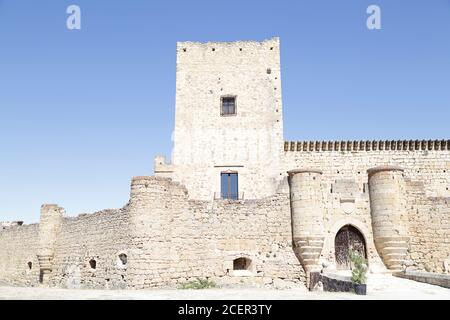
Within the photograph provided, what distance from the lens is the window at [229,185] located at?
2319cm

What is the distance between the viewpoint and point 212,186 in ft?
75.9

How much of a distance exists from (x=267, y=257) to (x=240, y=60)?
12548 mm

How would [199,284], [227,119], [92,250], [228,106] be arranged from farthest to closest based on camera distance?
1. [228,106]
2. [227,119]
3. [92,250]
4. [199,284]

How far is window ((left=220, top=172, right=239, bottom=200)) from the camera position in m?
23.2

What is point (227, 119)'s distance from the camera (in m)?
24.0

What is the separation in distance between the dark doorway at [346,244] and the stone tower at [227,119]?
703 cm

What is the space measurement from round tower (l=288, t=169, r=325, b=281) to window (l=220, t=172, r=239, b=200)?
7.46 metres

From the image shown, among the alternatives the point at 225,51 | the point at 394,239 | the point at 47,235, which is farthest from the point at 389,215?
the point at 47,235

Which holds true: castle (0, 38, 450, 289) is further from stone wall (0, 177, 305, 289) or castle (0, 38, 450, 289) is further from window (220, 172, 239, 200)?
window (220, 172, 239, 200)

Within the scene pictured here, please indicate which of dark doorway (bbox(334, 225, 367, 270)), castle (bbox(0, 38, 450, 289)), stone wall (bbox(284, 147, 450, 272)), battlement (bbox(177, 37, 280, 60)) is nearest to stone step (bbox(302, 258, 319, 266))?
castle (bbox(0, 38, 450, 289))

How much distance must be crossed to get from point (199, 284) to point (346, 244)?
5321 mm

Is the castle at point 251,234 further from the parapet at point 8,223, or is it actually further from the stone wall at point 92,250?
the parapet at point 8,223

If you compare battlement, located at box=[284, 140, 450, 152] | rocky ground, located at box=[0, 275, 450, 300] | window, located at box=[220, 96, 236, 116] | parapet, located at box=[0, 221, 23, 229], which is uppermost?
window, located at box=[220, 96, 236, 116]

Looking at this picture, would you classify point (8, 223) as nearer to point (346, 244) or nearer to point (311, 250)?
point (311, 250)
